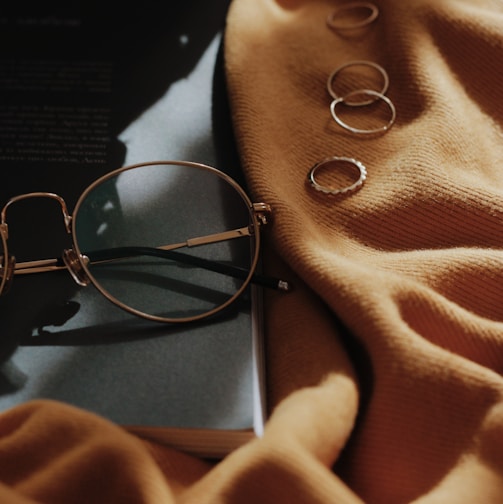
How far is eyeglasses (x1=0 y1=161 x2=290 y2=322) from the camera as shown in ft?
1.40

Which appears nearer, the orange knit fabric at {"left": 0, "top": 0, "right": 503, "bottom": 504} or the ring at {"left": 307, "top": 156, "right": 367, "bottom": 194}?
the orange knit fabric at {"left": 0, "top": 0, "right": 503, "bottom": 504}

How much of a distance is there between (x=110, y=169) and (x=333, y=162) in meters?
0.16

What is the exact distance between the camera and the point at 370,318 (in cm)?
38

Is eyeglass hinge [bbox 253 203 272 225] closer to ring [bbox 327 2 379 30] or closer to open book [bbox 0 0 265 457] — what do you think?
open book [bbox 0 0 265 457]

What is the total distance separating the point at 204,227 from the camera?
455 mm

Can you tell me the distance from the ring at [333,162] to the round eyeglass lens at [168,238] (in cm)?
5

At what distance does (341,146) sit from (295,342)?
155 mm

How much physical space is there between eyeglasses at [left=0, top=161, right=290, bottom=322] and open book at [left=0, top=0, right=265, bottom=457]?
0.01 metres

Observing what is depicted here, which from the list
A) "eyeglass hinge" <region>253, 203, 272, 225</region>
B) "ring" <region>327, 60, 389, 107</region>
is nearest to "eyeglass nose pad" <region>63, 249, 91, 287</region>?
"eyeglass hinge" <region>253, 203, 272, 225</region>

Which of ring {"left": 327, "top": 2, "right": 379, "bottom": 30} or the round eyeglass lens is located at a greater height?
ring {"left": 327, "top": 2, "right": 379, "bottom": 30}

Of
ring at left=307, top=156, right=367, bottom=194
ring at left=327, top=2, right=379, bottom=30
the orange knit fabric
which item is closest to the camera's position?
the orange knit fabric

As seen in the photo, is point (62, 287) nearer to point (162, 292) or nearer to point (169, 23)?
point (162, 292)

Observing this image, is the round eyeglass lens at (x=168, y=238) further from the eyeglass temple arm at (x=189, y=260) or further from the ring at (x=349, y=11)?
the ring at (x=349, y=11)

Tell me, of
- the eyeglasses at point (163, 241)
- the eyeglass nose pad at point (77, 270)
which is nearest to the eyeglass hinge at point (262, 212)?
the eyeglasses at point (163, 241)
